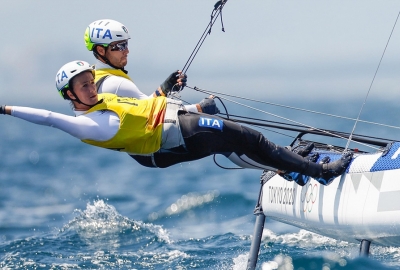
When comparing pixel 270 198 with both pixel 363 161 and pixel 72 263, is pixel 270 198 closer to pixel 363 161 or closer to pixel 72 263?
pixel 363 161

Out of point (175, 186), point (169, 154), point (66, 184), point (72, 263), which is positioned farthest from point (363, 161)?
point (66, 184)

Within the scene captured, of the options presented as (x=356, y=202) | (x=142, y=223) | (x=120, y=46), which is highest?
(x=120, y=46)

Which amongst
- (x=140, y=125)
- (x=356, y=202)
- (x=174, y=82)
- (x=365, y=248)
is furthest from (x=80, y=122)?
(x=365, y=248)

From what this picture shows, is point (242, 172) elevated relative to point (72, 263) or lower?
elevated

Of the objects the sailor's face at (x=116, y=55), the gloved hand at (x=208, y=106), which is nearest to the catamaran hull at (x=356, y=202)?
the gloved hand at (x=208, y=106)

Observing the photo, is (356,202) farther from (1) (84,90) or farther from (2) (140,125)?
(1) (84,90)

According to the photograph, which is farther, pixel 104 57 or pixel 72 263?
pixel 72 263

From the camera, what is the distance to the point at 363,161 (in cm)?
573

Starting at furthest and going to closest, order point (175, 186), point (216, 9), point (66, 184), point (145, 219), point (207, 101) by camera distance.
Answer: point (66, 184)
point (175, 186)
point (145, 219)
point (216, 9)
point (207, 101)

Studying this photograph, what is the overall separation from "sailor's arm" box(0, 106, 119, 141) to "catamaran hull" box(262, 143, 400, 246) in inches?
66.4

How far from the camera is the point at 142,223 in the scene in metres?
9.03

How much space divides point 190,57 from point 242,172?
29.5 feet

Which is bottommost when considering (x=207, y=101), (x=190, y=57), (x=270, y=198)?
(x=270, y=198)

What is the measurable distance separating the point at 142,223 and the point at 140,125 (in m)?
3.90
